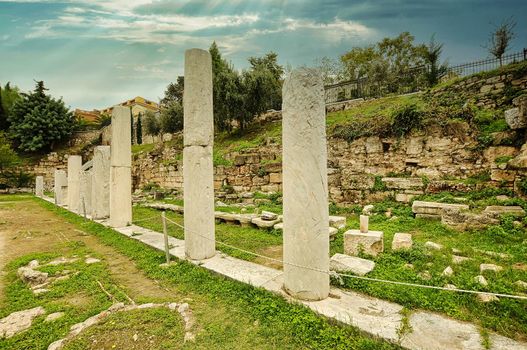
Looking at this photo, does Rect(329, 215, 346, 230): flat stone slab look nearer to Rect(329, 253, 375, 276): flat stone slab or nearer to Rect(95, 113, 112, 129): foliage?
Rect(329, 253, 375, 276): flat stone slab

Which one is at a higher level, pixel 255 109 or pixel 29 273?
pixel 255 109

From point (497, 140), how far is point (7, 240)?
47.7 ft

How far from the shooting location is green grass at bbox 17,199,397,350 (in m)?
2.65

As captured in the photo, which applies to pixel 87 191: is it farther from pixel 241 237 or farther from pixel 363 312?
pixel 363 312

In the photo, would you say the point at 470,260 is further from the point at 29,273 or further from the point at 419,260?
the point at 29,273

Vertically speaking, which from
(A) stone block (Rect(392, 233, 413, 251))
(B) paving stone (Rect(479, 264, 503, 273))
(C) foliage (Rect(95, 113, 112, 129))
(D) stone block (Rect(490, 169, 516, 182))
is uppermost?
(C) foliage (Rect(95, 113, 112, 129))

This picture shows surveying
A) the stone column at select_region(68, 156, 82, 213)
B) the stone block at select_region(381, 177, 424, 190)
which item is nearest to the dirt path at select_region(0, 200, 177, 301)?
the stone column at select_region(68, 156, 82, 213)

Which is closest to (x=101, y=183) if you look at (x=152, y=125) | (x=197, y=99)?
(x=197, y=99)

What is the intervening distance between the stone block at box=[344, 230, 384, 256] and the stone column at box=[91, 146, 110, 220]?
8.51 m

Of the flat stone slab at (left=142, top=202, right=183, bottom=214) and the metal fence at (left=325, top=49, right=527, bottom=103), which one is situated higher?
the metal fence at (left=325, top=49, right=527, bottom=103)

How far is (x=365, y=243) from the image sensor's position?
489 centimetres

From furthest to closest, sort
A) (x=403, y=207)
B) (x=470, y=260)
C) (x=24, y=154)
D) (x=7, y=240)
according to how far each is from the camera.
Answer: (x=24, y=154), (x=403, y=207), (x=7, y=240), (x=470, y=260)

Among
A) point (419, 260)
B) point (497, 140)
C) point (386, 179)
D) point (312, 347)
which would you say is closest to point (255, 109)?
point (386, 179)

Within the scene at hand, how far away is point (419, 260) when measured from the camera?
4.43 m
